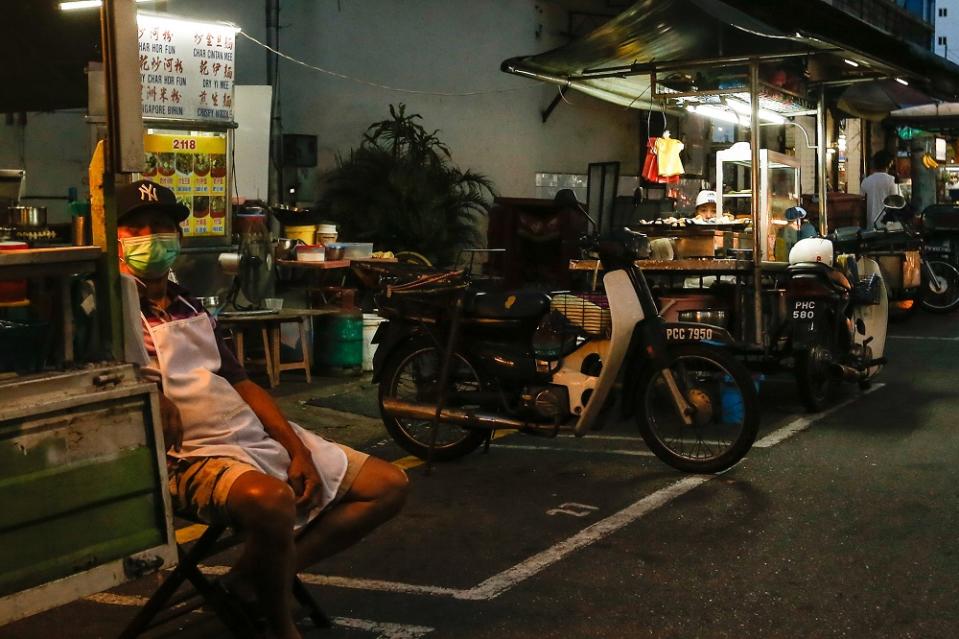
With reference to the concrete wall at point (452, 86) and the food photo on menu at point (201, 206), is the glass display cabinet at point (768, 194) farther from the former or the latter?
the food photo on menu at point (201, 206)

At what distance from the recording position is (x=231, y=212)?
1103cm

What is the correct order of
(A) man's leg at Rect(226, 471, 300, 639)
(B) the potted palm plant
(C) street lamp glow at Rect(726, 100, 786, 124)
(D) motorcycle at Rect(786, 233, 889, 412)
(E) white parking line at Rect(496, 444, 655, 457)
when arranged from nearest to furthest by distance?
(A) man's leg at Rect(226, 471, 300, 639)
(E) white parking line at Rect(496, 444, 655, 457)
(D) motorcycle at Rect(786, 233, 889, 412)
(C) street lamp glow at Rect(726, 100, 786, 124)
(B) the potted palm plant

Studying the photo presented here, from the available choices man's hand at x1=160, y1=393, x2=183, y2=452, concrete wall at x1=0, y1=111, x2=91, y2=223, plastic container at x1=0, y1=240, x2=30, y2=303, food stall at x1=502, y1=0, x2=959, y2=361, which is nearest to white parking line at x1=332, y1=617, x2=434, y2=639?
man's hand at x1=160, y1=393, x2=183, y2=452

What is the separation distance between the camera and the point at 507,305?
709 centimetres

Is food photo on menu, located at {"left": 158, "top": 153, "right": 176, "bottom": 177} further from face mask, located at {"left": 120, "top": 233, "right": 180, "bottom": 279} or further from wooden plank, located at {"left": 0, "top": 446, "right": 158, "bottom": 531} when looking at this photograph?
wooden plank, located at {"left": 0, "top": 446, "right": 158, "bottom": 531}

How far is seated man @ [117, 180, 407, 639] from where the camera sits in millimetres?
3750

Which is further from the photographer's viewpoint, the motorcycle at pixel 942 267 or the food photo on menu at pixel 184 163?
the motorcycle at pixel 942 267

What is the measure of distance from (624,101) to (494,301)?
23.6ft

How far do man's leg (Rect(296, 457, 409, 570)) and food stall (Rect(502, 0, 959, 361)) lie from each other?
477 centimetres

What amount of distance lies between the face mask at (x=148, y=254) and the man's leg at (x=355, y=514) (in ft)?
3.40

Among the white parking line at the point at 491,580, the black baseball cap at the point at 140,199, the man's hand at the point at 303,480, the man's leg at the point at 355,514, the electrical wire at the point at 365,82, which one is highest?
the electrical wire at the point at 365,82

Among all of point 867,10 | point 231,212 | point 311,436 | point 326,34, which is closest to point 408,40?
point 326,34

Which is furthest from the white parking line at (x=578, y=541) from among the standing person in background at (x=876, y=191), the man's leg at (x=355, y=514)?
the standing person in background at (x=876, y=191)

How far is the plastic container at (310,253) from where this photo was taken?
36.4ft
